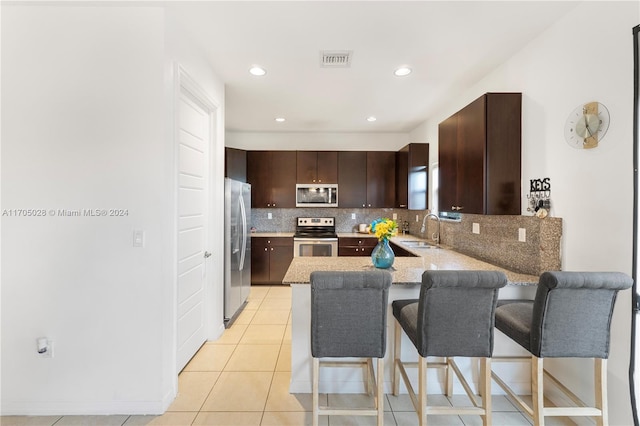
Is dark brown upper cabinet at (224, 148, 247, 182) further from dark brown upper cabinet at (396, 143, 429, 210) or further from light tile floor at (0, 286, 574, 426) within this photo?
dark brown upper cabinet at (396, 143, 429, 210)

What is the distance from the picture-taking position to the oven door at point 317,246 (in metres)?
4.72

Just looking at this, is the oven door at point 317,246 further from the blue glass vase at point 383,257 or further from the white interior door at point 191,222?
the blue glass vase at point 383,257

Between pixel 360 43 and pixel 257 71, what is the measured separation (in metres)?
1.02

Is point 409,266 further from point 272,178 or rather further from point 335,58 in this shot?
point 272,178

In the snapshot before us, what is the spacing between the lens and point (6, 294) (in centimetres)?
188

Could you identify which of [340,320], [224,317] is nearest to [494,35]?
[340,320]

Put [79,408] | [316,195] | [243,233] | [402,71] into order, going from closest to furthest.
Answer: [79,408] → [402,71] → [243,233] → [316,195]

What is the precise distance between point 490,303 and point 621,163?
1.04 meters

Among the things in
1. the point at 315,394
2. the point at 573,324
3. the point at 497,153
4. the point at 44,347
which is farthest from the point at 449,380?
the point at 44,347

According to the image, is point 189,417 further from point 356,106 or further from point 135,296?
point 356,106

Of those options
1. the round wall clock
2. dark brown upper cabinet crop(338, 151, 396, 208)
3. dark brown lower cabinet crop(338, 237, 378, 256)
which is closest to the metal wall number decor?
the round wall clock

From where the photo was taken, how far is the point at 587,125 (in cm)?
179

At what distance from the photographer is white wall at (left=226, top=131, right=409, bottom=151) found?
5223 mm

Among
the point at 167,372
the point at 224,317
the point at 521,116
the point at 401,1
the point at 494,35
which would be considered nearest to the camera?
the point at 401,1
